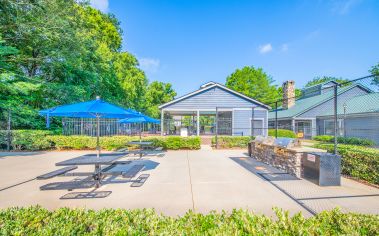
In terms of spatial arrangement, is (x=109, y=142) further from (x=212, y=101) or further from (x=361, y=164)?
(x=361, y=164)

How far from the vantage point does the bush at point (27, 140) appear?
12.0 m

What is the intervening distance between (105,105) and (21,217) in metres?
3.50

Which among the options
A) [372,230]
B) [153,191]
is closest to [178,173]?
[153,191]

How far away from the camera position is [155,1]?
550 inches

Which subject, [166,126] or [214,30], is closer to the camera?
[214,30]

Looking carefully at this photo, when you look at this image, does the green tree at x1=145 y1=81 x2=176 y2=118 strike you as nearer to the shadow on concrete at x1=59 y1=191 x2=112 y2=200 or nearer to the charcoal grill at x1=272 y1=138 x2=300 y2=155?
the charcoal grill at x1=272 y1=138 x2=300 y2=155

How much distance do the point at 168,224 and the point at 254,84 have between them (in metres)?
46.1

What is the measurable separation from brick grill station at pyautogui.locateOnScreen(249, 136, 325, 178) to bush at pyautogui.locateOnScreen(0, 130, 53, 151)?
12644mm

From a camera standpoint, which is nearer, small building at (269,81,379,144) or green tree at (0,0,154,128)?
green tree at (0,0,154,128)

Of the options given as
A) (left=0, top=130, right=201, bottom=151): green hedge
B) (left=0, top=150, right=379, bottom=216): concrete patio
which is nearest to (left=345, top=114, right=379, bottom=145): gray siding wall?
(left=0, top=150, right=379, bottom=216): concrete patio

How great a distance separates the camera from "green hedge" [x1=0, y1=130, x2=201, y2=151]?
12039 millimetres

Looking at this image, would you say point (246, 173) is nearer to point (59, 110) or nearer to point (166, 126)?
point (59, 110)

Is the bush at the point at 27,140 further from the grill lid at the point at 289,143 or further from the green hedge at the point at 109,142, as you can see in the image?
the grill lid at the point at 289,143

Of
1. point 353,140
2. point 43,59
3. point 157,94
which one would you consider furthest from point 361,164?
point 157,94
